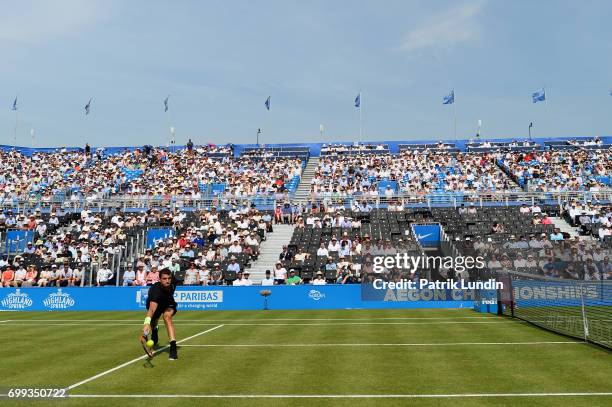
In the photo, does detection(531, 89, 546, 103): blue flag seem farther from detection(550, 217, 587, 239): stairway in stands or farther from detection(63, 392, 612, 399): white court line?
detection(63, 392, 612, 399): white court line

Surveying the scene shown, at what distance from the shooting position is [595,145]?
52531 mm

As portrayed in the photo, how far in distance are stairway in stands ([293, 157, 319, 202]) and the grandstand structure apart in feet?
0.37

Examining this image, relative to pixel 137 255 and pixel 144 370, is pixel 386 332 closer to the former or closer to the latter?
pixel 144 370

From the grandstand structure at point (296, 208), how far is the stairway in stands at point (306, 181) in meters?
0.11

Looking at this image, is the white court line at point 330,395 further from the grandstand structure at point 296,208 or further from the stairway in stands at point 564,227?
the stairway in stands at point 564,227

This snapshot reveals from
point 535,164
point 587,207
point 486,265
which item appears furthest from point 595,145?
point 486,265

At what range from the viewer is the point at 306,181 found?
48719mm

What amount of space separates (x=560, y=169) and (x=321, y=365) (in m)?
40.3

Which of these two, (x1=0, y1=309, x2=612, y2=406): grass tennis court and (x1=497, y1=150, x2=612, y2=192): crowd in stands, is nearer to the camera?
(x1=0, y1=309, x2=612, y2=406): grass tennis court

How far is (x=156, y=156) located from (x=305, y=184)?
616 inches

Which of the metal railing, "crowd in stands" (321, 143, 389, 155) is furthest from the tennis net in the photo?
"crowd in stands" (321, 143, 389, 155)

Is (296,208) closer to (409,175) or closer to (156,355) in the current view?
(409,175)

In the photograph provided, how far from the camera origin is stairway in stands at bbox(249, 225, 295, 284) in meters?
31.4

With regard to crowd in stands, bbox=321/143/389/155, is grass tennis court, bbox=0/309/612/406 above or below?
below
